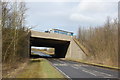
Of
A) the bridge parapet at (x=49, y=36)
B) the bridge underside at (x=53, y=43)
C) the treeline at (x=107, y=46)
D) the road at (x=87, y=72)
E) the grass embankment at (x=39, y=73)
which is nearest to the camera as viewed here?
the grass embankment at (x=39, y=73)

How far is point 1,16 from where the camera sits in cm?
1711

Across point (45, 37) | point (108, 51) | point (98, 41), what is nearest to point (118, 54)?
point (108, 51)

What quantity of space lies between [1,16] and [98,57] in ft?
91.2

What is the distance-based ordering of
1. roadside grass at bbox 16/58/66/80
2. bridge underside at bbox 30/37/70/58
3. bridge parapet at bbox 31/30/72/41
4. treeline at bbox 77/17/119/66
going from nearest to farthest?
roadside grass at bbox 16/58/66/80 → treeline at bbox 77/17/119/66 → bridge parapet at bbox 31/30/72/41 → bridge underside at bbox 30/37/70/58

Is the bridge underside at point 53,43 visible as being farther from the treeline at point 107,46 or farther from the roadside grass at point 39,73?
the roadside grass at point 39,73

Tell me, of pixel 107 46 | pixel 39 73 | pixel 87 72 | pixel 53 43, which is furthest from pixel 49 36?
pixel 39 73

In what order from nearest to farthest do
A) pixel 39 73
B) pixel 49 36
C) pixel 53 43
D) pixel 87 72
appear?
pixel 39 73 → pixel 87 72 → pixel 49 36 → pixel 53 43

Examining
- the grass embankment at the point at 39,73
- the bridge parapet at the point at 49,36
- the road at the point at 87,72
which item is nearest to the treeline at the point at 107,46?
the bridge parapet at the point at 49,36

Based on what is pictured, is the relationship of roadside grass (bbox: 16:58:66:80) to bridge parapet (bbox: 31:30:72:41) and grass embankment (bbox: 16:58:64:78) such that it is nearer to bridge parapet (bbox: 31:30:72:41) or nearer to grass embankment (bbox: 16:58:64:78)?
grass embankment (bbox: 16:58:64:78)

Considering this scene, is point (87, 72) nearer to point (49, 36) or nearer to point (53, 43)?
point (49, 36)

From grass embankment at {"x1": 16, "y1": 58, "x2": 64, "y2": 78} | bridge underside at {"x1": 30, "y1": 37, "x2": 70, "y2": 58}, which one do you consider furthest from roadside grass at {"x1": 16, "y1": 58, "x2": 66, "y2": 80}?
bridge underside at {"x1": 30, "y1": 37, "x2": 70, "y2": 58}

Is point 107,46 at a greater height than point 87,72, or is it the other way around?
point 107,46

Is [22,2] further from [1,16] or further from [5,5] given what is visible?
[1,16]

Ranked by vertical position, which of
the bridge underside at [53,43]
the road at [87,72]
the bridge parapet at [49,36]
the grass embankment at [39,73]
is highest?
the bridge parapet at [49,36]
